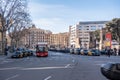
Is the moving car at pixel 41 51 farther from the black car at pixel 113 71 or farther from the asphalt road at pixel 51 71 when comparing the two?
the black car at pixel 113 71

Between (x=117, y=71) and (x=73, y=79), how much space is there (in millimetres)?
6701

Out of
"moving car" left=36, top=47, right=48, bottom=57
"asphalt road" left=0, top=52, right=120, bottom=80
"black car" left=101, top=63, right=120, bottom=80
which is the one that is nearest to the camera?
"black car" left=101, top=63, right=120, bottom=80

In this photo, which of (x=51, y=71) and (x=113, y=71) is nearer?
(x=113, y=71)

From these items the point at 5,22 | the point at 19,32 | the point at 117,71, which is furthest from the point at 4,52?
the point at 117,71

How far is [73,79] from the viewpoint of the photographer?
20859 mm

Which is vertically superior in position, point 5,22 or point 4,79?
point 5,22

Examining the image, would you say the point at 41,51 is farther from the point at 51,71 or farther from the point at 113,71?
the point at 113,71

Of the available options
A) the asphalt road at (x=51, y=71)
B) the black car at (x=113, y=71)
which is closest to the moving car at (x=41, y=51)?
the asphalt road at (x=51, y=71)

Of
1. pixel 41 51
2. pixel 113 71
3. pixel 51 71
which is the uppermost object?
pixel 41 51

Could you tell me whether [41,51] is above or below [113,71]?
above

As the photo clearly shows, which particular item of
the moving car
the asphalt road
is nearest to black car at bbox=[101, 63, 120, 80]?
the asphalt road

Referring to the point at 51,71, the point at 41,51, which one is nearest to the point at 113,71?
the point at 51,71

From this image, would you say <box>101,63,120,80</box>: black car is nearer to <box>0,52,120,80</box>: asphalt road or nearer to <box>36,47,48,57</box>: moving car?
<box>0,52,120,80</box>: asphalt road

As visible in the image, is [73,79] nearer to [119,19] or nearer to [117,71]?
[117,71]
